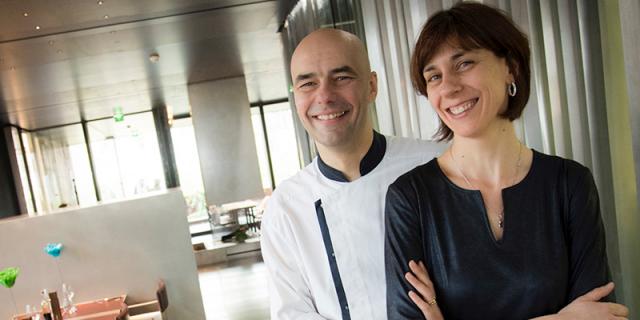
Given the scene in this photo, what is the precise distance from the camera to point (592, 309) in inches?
42.2

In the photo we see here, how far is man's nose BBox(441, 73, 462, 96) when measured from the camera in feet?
3.87

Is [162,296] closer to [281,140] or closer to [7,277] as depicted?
[7,277]

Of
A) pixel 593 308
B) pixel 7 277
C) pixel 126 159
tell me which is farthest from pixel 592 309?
pixel 126 159

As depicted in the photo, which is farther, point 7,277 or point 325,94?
point 7,277

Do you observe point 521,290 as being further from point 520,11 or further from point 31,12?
point 31,12

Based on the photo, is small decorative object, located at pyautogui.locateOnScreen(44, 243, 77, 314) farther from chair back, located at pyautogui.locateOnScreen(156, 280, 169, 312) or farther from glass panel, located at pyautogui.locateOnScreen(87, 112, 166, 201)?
glass panel, located at pyautogui.locateOnScreen(87, 112, 166, 201)

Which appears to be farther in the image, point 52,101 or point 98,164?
point 98,164

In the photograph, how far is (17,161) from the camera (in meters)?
12.4

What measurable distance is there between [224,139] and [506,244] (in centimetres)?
1008

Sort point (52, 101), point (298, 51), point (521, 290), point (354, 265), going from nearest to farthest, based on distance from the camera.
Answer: point (521, 290) < point (354, 265) < point (298, 51) < point (52, 101)

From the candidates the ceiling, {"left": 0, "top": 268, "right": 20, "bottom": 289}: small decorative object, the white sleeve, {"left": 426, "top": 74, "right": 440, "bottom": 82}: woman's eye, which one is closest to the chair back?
{"left": 0, "top": 268, "right": 20, "bottom": 289}: small decorative object

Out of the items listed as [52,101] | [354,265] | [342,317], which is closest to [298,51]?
[354,265]

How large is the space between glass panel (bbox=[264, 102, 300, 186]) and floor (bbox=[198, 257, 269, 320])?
5364mm

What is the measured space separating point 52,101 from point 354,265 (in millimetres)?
10047
